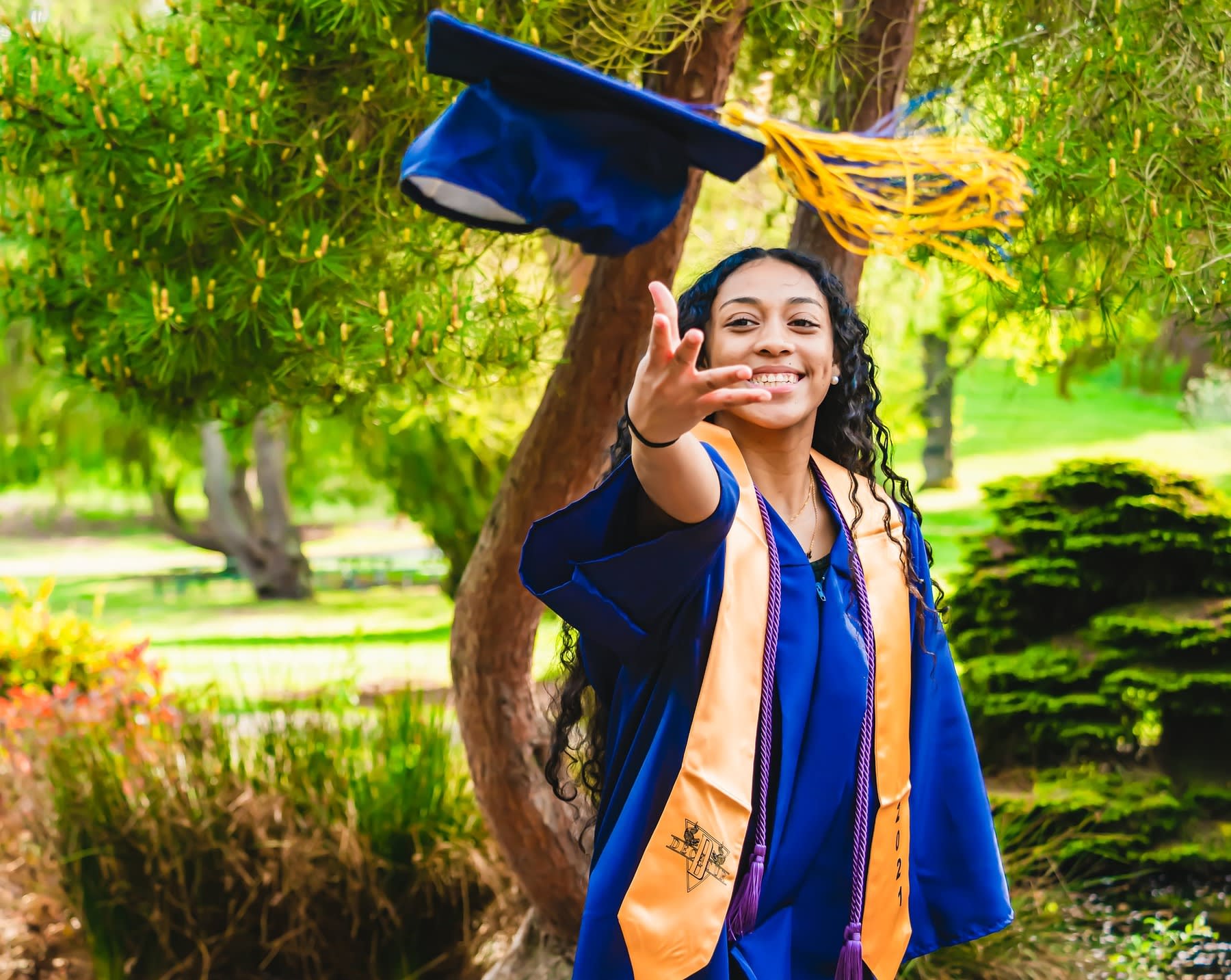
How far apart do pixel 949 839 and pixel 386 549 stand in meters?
21.9

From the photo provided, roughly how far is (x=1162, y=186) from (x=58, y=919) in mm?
3881

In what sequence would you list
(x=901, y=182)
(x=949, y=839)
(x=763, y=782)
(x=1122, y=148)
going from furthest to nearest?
(x=1122, y=148) < (x=901, y=182) < (x=949, y=839) < (x=763, y=782)

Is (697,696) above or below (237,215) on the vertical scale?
below

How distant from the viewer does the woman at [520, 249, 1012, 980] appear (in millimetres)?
1648

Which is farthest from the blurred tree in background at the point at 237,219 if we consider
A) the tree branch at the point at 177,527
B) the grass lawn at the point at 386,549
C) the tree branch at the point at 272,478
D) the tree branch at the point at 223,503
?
the tree branch at the point at 177,527

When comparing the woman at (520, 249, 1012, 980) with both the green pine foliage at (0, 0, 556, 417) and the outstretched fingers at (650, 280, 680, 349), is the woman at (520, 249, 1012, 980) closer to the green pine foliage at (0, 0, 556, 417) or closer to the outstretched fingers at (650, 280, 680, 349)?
the outstretched fingers at (650, 280, 680, 349)

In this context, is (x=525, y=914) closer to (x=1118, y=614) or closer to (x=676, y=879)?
(x=676, y=879)

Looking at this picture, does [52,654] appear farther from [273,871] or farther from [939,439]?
[939,439]

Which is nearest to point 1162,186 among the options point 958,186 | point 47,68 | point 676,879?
point 958,186

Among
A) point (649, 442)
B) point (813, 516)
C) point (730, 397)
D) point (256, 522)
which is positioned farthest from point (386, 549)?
point (730, 397)

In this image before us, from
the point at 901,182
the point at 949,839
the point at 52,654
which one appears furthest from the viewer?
the point at 52,654

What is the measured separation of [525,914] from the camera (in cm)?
359

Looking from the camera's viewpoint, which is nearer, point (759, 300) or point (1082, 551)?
point (759, 300)

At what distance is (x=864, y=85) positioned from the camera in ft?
10.2
